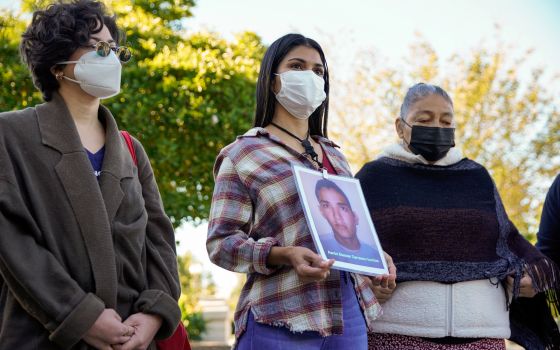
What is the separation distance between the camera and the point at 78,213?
2932 millimetres

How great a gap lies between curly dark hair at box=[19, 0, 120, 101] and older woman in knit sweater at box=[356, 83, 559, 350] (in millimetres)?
1656

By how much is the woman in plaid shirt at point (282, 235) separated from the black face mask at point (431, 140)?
0.75 meters

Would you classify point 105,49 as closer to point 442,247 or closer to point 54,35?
point 54,35

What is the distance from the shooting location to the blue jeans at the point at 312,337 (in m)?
3.18

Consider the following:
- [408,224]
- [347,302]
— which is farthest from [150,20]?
[347,302]

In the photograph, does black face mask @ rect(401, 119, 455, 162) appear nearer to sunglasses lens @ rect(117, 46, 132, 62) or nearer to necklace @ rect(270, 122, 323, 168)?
necklace @ rect(270, 122, 323, 168)

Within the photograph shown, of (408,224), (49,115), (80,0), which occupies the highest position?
(80,0)

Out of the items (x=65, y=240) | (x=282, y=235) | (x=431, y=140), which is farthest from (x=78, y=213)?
(x=431, y=140)

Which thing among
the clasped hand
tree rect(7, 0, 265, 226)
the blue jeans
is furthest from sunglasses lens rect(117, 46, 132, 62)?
tree rect(7, 0, 265, 226)

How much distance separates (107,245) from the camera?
295 centimetres

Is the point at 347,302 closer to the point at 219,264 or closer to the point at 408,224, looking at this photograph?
the point at 219,264

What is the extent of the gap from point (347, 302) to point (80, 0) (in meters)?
1.58

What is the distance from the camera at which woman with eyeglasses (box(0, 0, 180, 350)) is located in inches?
111

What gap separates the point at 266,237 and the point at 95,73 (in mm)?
900
